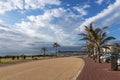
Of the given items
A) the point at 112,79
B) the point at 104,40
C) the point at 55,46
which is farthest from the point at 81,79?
the point at 55,46

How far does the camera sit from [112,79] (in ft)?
56.6

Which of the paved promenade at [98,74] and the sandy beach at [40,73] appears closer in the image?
the paved promenade at [98,74]

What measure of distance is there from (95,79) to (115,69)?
9910 mm

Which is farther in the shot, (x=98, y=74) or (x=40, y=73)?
(x=40, y=73)

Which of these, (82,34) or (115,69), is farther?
(82,34)

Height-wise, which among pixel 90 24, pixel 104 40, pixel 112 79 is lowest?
pixel 112 79

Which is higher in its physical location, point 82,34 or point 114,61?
point 82,34

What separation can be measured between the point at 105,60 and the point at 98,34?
4.96m

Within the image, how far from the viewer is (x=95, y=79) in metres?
17.2

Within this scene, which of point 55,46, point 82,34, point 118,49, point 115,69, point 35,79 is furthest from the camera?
point 55,46

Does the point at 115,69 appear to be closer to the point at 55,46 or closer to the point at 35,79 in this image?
the point at 35,79

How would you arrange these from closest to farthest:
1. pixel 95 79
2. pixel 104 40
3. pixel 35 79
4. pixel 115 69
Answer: pixel 95 79
pixel 35 79
pixel 115 69
pixel 104 40

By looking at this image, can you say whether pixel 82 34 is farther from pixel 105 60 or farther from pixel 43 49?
pixel 43 49

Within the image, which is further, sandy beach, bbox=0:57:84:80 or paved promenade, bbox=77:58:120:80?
sandy beach, bbox=0:57:84:80
